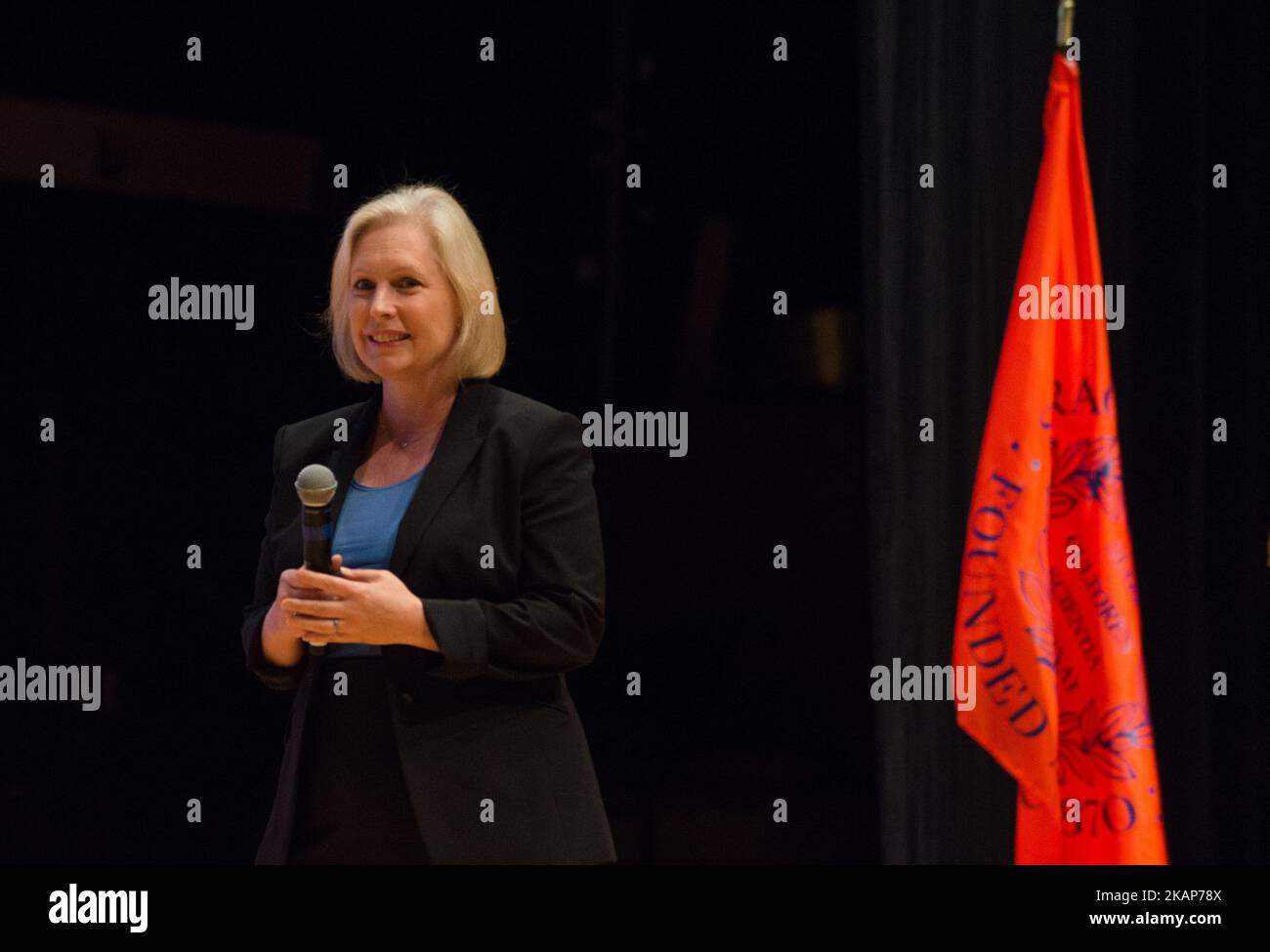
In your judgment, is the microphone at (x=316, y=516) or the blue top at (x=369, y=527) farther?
the blue top at (x=369, y=527)

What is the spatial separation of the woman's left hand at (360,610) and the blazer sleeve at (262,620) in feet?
0.68

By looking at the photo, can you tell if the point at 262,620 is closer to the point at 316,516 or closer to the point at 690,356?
the point at 316,516

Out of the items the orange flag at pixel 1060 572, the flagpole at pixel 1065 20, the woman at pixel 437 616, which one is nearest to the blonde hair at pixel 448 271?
the woman at pixel 437 616

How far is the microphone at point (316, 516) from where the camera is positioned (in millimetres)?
2152

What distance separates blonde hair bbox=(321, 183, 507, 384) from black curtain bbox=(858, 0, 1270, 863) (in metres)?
1.29

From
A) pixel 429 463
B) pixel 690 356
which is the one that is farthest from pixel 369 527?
pixel 690 356

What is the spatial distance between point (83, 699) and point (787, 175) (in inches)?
A: 82.2

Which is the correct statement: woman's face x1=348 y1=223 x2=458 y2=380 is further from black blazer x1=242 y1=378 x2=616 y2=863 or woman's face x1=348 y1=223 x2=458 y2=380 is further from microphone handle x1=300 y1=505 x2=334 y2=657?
microphone handle x1=300 y1=505 x2=334 y2=657

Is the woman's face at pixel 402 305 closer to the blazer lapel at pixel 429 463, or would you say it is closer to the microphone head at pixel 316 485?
the blazer lapel at pixel 429 463

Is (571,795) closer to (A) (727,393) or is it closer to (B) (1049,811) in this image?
(B) (1049,811)

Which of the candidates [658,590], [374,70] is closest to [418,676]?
[658,590]

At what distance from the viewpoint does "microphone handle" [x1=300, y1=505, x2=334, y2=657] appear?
2158 mm

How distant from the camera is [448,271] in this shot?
243 centimetres

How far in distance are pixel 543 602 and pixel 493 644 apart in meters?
0.10
